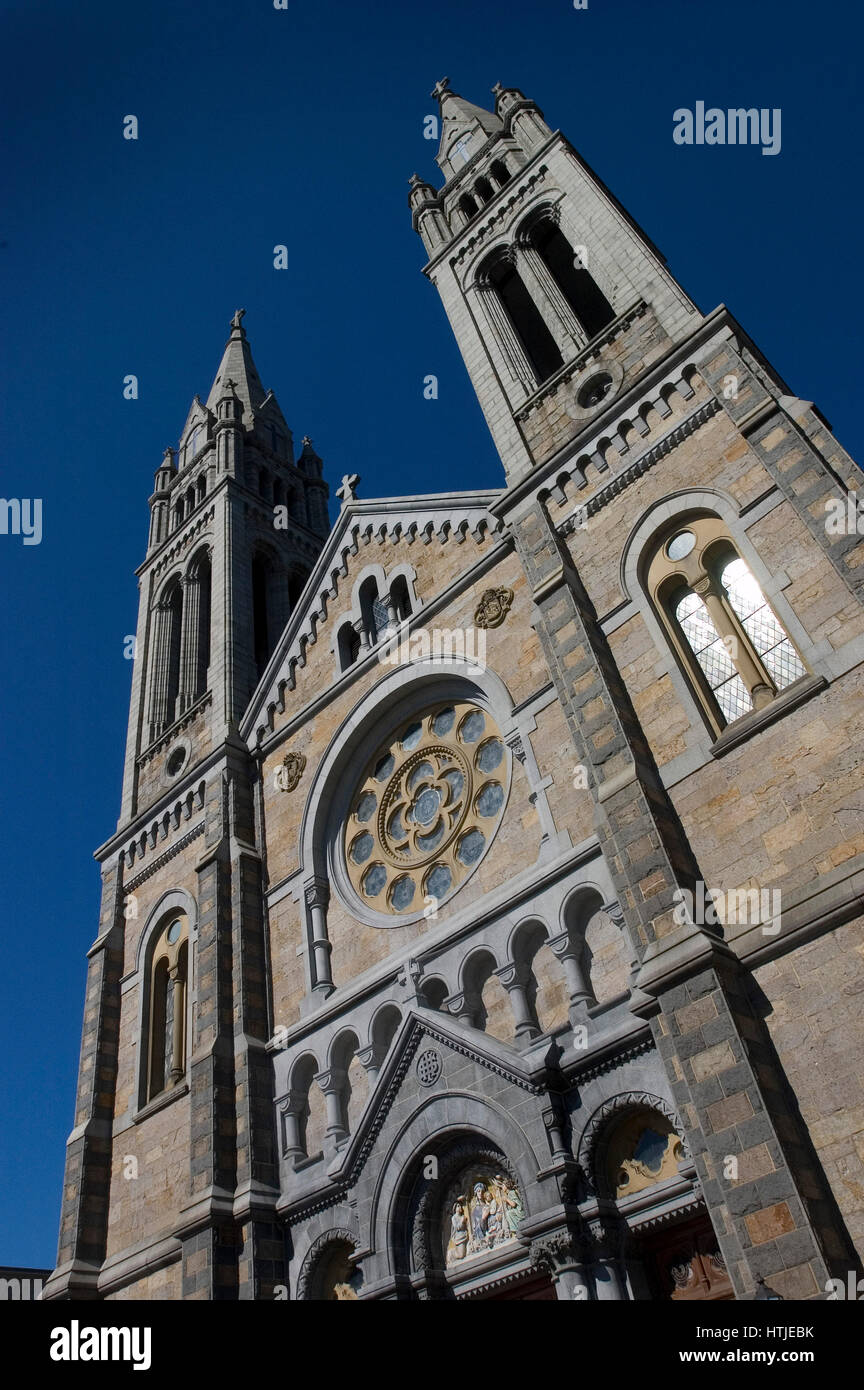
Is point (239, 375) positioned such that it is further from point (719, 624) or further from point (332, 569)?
point (719, 624)

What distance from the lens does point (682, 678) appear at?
523 inches

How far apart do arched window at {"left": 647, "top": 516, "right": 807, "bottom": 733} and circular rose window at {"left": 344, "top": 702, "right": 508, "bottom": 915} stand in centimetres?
379

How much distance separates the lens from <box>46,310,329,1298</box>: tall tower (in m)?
16.2

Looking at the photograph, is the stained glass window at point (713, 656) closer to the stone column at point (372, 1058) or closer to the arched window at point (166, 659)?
the stone column at point (372, 1058)

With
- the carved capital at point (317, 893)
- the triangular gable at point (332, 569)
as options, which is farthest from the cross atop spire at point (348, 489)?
the carved capital at point (317, 893)

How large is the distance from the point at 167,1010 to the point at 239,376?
22.8 meters

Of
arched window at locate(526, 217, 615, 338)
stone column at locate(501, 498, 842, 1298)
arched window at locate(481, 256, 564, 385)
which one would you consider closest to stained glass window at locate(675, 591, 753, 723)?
stone column at locate(501, 498, 842, 1298)

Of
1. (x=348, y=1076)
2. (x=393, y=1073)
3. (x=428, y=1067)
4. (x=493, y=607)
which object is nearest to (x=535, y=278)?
(x=493, y=607)

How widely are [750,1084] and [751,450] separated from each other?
26.7ft

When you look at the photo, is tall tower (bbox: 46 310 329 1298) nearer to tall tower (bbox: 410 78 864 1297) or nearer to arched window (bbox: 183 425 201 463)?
arched window (bbox: 183 425 201 463)

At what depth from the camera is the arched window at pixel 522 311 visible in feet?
73.2

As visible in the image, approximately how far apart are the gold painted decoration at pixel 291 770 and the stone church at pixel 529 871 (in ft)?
0.40
